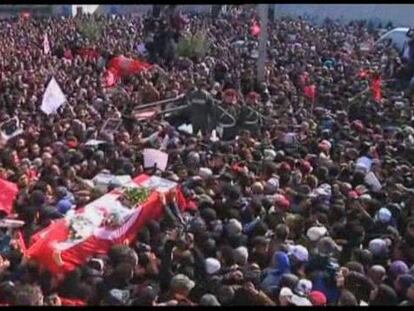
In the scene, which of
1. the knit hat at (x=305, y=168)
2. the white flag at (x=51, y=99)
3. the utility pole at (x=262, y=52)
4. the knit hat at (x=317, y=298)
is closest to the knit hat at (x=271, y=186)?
the knit hat at (x=305, y=168)

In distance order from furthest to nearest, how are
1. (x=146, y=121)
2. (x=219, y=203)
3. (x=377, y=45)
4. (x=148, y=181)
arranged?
(x=377, y=45) < (x=146, y=121) < (x=148, y=181) < (x=219, y=203)

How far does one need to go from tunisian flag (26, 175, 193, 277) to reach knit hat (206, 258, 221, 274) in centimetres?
118

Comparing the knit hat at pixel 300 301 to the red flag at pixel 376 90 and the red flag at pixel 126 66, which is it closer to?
the red flag at pixel 376 90

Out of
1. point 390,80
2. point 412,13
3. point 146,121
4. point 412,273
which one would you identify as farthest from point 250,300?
point 412,13

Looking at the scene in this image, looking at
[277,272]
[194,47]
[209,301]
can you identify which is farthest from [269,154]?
[194,47]

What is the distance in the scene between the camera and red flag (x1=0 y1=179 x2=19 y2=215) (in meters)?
10.3

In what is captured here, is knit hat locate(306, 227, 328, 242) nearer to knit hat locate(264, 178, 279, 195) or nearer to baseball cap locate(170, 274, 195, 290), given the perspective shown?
knit hat locate(264, 178, 279, 195)

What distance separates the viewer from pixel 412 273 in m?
8.34

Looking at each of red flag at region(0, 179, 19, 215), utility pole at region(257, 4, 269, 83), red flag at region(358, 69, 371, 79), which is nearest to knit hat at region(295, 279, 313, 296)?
red flag at region(0, 179, 19, 215)

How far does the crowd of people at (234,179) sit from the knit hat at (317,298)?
2cm

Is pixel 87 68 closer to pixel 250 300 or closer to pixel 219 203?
pixel 219 203

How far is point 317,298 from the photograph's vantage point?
786 cm

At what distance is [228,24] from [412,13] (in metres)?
9.26

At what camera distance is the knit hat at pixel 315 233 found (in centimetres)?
924
